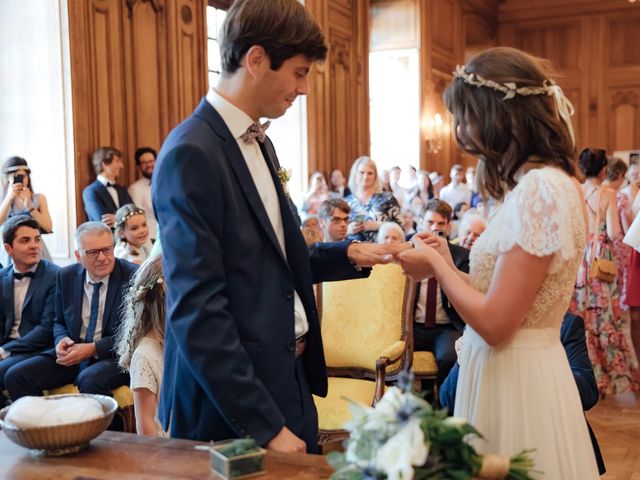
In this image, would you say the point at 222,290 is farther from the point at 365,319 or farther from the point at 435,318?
the point at 435,318

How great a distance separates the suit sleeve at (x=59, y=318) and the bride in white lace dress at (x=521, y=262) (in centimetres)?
289

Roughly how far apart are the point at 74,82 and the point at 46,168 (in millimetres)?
776

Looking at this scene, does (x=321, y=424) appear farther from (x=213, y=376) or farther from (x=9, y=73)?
(x=9, y=73)

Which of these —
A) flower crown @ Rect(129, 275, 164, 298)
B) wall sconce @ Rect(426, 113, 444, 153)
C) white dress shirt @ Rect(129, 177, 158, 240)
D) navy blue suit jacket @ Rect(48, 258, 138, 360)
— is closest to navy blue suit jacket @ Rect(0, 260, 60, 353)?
navy blue suit jacket @ Rect(48, 258, 138, 360)

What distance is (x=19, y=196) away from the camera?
590 cm

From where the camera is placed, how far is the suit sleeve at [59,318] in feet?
14.3

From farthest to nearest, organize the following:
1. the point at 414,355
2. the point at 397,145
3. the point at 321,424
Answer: the point at 397,145, the point at 414,355, the point at 321,424

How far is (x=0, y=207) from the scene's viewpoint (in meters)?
5.75

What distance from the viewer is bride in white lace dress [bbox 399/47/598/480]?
1.80 metres

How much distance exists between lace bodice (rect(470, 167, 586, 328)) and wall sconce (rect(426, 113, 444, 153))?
12455 millimetres

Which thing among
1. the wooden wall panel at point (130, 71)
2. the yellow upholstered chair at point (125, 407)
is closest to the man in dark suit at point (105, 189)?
the wooden wall panel at point (130, 71)

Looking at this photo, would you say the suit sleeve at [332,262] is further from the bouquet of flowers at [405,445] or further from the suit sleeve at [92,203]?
the suit sleeve at [92,203]

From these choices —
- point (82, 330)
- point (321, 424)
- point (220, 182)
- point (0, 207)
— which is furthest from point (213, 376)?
point (0, 207)

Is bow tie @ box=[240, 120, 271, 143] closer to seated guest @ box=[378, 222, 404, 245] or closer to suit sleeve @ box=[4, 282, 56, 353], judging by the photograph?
suit sleeve @ box=[4, 282, 56, 353]
